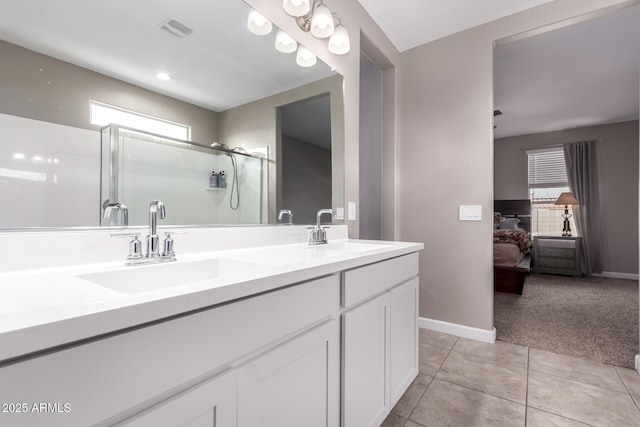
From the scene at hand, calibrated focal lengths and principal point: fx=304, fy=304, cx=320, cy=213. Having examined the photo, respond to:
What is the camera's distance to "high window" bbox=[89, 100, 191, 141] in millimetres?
932

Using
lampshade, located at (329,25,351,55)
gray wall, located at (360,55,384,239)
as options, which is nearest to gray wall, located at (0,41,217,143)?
lampshade, located at (329,25,351,55)

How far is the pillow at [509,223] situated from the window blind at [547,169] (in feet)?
2.33

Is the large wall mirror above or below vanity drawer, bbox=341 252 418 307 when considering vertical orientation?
above

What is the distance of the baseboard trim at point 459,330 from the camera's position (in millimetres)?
2299

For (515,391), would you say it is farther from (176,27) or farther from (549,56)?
(549,56)

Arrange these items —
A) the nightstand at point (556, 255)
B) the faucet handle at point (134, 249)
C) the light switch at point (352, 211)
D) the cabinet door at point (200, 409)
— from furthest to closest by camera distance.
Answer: the nightstand at point (556, 255) → the light switch at point (352, 211) → the faucet handle at point (134, 249) → the cabinet door at point (200, 409)

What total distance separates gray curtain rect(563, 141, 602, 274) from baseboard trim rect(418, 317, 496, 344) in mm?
3715

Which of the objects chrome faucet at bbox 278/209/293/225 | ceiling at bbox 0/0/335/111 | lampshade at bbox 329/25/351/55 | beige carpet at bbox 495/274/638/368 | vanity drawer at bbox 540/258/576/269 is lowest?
beige carpet at bbox 495/274/638/368

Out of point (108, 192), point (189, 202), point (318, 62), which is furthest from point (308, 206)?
point (108, 192)

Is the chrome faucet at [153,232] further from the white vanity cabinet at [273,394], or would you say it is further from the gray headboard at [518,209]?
the gray headboard at [518,209]

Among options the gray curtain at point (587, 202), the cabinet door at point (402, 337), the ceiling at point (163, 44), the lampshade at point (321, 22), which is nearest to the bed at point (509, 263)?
the gray curtain at point (587, 202)

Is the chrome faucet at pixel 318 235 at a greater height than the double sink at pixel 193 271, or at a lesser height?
greater

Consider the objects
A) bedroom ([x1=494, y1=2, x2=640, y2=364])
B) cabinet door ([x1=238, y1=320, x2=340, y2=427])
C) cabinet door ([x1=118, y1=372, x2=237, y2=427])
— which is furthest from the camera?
bedroom ([x1=494, y1=2, x2=640, y2=364])

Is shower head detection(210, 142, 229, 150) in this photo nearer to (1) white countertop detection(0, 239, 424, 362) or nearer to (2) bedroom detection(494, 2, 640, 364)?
(1) white countertop detection(0, 239, 424, 362)
